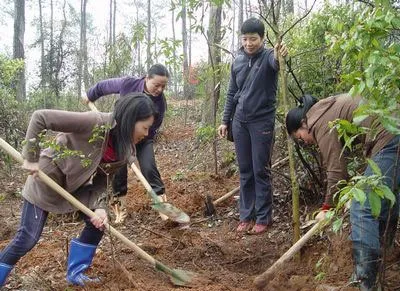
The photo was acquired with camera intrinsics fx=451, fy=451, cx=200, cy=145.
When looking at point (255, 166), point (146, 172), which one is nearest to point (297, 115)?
point (255, 166)

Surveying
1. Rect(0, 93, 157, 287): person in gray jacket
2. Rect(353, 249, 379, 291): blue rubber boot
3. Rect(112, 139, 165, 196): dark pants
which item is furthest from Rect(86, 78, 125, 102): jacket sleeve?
Rect(353, 249, 379, 291): blue rubber boot

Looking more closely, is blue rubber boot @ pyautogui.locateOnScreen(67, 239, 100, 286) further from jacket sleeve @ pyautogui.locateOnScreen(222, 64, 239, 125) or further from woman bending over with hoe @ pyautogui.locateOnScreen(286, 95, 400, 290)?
jacket sleeve @ pyautogui.locateOnScreen(222, 64, 239, 125)

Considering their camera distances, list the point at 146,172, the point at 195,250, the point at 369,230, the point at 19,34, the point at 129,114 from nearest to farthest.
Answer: the point at 369,230 < the point at 129,114 < the point at 195,250 < the point at 146,172 < the point at 19,34

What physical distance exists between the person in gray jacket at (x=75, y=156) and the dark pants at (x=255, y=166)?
152 cm

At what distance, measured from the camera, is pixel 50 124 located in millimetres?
2783

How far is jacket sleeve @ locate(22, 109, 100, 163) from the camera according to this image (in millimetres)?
2773

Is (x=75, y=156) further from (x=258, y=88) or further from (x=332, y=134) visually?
(x=258, y=88)

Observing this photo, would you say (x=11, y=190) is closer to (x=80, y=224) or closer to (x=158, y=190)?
(x=80, y=224)

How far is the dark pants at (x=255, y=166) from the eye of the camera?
4320mm

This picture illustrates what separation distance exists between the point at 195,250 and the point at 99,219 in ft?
4.45

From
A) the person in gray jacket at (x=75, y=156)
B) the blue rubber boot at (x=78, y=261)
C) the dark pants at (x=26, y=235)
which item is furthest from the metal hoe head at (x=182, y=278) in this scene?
the dark pants at (x=26, y=235)

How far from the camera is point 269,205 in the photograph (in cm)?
444

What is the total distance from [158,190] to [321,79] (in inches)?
83.8

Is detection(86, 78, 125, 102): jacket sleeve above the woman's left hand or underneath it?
above
